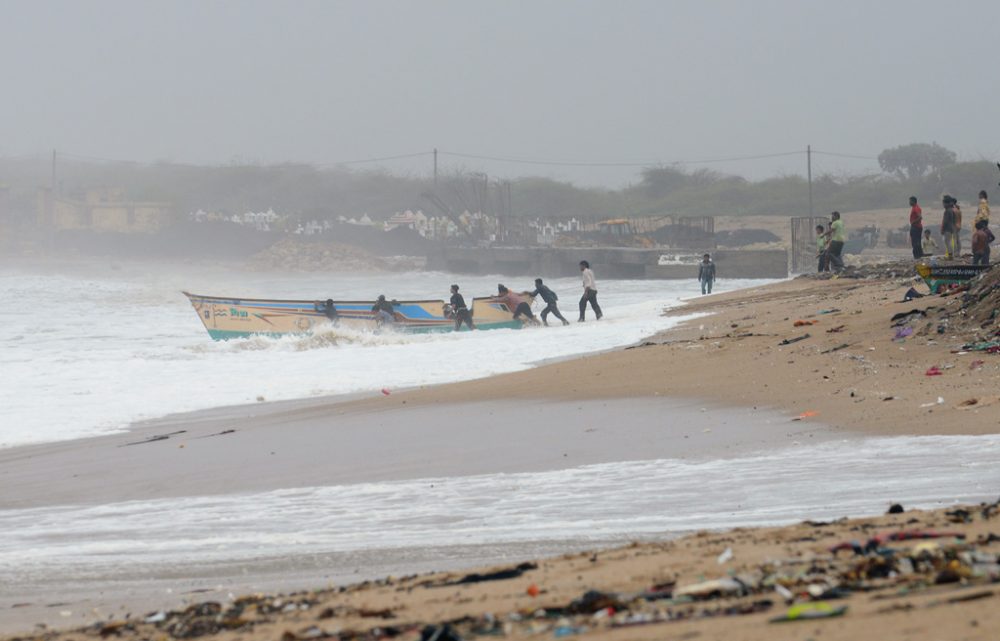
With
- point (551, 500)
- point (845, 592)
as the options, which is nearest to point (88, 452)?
point (551, 500)

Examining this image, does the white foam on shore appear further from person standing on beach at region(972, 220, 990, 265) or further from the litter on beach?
person standing on beach at region(972, 220, 990, 265)

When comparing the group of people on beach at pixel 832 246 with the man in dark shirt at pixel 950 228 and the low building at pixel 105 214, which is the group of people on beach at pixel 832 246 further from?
the low building at pixel 105 214

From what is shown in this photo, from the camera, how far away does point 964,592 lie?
3.63 metres

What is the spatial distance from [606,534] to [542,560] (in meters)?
0.98

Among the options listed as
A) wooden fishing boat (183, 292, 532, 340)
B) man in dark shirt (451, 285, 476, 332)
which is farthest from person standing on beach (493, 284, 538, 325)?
man in dark shirt (451, 285, 476, 332)

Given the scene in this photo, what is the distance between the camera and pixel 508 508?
708cm

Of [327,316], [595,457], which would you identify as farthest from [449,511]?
[327,316]

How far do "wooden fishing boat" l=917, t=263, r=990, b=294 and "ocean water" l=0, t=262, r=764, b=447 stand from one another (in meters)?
5.53

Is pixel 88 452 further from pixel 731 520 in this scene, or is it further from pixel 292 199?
pixel 292 199

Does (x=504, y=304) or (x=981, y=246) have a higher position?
(x=981, y=246)

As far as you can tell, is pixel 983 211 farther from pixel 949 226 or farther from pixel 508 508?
pixel 508 508

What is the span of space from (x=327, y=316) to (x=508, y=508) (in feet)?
66.4

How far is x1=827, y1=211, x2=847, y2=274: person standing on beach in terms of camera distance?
29828mm

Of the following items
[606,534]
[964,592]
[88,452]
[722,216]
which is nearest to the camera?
[964,592]
